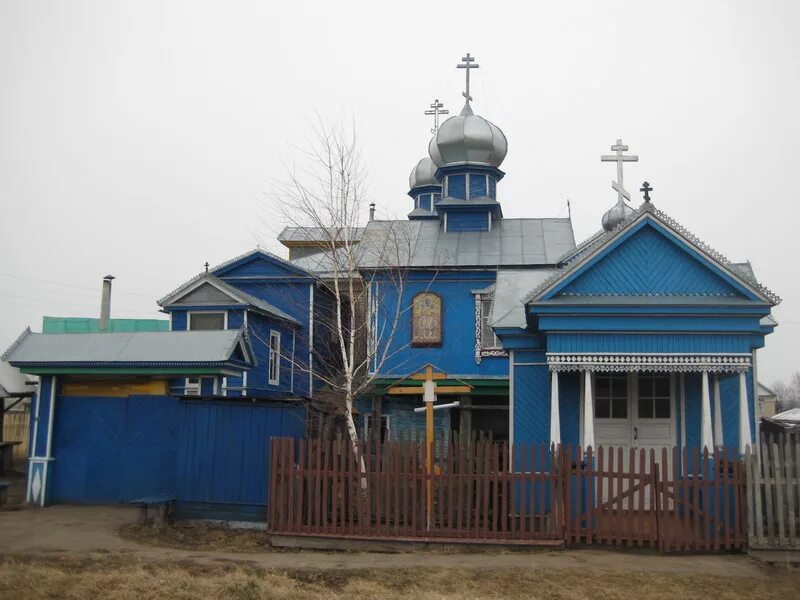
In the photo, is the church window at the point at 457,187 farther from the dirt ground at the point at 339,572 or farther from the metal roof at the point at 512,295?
the dirt ground at the point at 339,572

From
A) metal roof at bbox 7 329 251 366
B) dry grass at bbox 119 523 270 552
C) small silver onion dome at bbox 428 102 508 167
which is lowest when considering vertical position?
dry grass at bbox 119 523 270 552

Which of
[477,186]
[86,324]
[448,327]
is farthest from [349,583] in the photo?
[86,324]

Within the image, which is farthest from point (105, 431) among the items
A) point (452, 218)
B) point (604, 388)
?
point (452, 218)

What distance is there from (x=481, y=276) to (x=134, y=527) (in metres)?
12.4

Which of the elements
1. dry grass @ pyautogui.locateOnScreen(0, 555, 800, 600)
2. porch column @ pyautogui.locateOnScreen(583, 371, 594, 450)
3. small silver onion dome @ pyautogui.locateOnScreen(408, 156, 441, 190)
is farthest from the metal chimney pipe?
small silver onion dome @ pyautogui.locateOnScreen(408, 156, 441, 190)

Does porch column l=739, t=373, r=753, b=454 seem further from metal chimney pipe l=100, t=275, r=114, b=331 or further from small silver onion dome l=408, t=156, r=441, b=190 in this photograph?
small silver onion dome l=408, t=156, r=441, b=190

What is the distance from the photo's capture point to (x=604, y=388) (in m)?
14.7

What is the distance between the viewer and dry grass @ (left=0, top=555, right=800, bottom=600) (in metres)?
9.53

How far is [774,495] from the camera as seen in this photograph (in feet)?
38.8

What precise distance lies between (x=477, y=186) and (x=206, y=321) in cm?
940

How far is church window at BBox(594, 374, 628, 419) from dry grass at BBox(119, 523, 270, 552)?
20.2 feet

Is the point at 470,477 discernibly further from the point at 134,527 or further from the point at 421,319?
the point at 421,319

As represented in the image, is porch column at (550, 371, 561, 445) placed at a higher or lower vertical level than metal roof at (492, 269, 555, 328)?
lower

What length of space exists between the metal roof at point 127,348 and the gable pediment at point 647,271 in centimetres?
668
